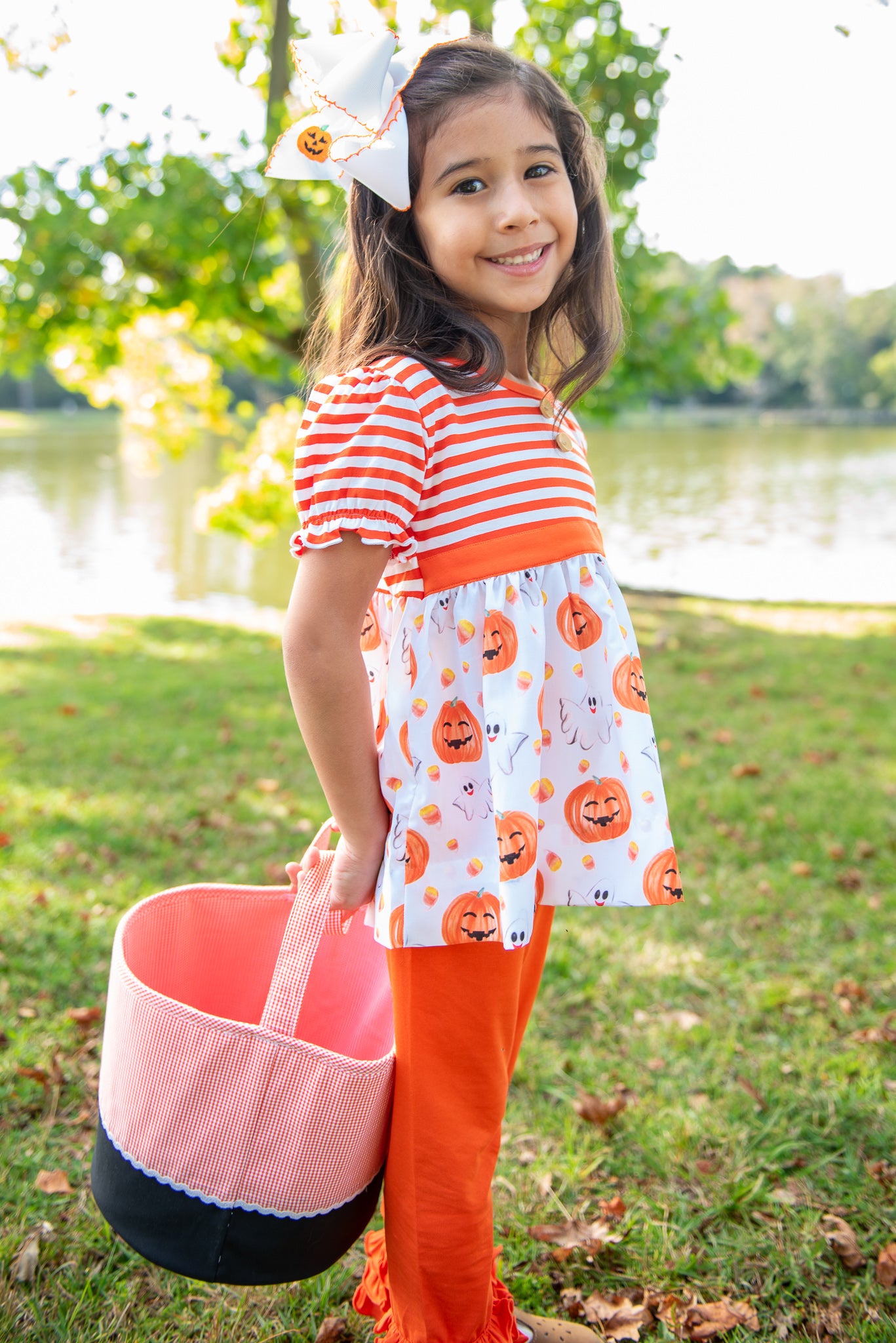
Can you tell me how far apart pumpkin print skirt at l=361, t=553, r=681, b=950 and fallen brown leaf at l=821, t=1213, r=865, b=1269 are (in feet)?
3.36

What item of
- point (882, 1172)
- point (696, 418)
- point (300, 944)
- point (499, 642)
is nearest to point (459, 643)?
point (499, 642)

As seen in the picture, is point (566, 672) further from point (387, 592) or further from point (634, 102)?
point (634, 102)

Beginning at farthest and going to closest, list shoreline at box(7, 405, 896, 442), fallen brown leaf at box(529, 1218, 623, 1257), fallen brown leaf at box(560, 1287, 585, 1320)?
shoreline at box(7, 405, 896, 442) → fallen brown leaf at box(529, 1218, 623, 1257) → fallen brown leaf at box(560, 1287, 585, 1320)

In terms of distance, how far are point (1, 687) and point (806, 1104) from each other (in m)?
5.34

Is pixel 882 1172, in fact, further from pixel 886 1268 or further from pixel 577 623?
pixel 577 623

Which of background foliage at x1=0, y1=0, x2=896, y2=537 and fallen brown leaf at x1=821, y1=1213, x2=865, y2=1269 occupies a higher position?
background foliage at x1=0, y1=0, x2=896, y2=537

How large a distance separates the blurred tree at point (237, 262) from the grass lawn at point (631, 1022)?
3705 mm

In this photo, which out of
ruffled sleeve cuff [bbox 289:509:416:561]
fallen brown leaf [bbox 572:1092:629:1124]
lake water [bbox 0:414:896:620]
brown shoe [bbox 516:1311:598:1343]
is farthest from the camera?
lake water [bbox 0:414:896:620]

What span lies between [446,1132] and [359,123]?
1.56 m

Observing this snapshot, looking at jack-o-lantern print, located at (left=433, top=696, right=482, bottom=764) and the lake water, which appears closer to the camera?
jack-o-lantern print, located at (left=433, top=696, right=482, bottom=764)

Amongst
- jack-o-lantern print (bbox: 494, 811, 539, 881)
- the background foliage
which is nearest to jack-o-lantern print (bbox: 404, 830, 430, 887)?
jack-o-lantern print (bbox: 494, 811, 539, 881)

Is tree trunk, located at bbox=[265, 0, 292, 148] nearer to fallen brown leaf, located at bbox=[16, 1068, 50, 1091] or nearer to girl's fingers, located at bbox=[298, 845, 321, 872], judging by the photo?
fallen brown leaf, located at bbox=[16, 1068, 50, 1091]

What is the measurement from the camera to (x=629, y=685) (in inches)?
63.2

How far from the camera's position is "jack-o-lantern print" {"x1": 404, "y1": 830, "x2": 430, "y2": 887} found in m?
1.48
